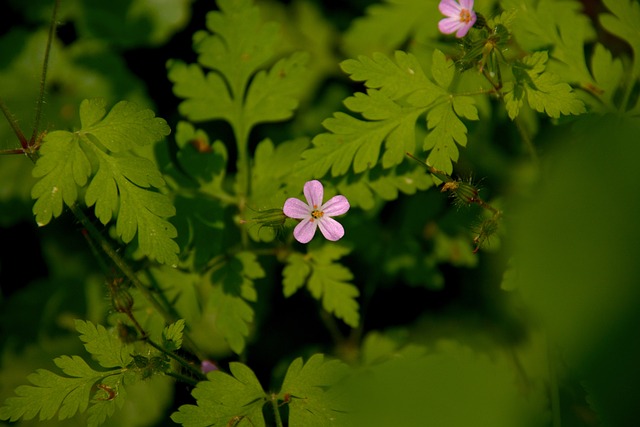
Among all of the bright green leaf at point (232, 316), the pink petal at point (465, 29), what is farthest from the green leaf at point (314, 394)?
the pink petal at point (465, 29)

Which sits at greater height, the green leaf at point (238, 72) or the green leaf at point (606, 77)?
the green leaf at point (238, 72)

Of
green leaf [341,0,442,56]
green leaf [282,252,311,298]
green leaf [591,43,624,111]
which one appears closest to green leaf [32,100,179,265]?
green leaf [282,252,311,298]

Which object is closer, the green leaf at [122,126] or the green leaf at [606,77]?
the green leaf at [122,126]

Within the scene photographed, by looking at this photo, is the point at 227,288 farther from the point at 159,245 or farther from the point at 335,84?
the point at 335,84

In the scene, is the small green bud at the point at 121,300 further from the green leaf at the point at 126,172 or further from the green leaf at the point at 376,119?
the green leaf at the point at 376,119

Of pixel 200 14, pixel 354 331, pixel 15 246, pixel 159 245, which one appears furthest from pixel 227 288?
pixel 200 14

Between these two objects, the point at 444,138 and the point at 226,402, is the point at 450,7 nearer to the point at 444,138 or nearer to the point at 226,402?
the point at 444,138
